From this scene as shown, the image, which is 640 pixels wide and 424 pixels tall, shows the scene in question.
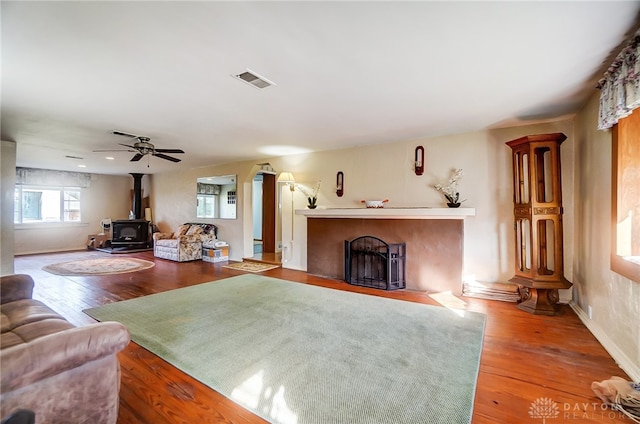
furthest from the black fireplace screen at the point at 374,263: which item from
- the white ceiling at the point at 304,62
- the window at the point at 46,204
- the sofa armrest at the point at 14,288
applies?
the window at the point at 46,204

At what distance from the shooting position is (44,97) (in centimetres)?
292

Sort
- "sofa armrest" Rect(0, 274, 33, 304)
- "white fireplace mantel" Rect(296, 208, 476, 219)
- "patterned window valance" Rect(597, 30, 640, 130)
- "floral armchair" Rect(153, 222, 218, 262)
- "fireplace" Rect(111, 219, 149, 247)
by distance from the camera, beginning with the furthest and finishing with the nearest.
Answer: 1. "fireplace" Rect(111, 219, 149, 247)
2. "floral armchair" Rect(153, 222, 218, 262)
3. "white fireplace mantel" Rect(296, 208, 476, 219)
4. "sofa armrest" Rect(0, 274, 33, 304)
5. "patterned window valance" Rect(597, 30, 640, 130)

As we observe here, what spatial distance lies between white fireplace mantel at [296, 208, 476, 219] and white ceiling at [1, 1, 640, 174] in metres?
1.22

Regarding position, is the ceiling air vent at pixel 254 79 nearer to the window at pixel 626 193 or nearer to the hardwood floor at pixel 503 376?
the hardwood floor at pixel 503 376

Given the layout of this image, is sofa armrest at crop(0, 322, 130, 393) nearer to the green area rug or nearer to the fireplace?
the green area rug

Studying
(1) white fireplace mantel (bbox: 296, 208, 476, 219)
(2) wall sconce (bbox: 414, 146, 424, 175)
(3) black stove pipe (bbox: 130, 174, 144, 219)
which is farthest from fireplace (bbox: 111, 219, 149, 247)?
(2) wall sconce (bbox: 414, 146, 424, 175)

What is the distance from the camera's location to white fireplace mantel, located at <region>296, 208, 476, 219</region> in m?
4.03

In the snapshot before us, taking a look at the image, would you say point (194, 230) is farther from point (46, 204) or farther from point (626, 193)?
point (626, 193)

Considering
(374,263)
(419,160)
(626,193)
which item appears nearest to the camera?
(626,193)

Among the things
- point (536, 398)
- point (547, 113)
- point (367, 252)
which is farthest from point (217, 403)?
point (547, 113)

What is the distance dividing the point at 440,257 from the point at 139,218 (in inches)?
372

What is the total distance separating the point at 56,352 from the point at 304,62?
2.33m

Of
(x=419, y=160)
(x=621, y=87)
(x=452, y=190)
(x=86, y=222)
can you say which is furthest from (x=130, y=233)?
(x=621, y=87)

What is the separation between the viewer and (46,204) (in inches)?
326
